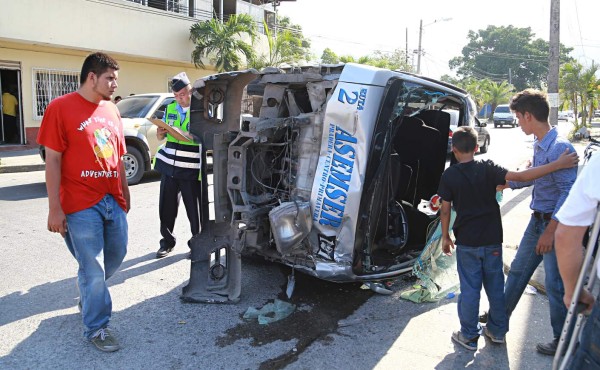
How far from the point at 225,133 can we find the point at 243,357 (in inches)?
72.9

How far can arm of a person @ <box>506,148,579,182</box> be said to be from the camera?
3.14 m

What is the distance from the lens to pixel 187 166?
485cm

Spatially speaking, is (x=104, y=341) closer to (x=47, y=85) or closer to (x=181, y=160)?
(x=181, y=160)

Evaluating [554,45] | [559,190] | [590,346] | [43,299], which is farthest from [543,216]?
[554,45]

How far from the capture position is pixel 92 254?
323 cm

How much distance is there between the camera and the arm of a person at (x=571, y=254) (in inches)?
76.0

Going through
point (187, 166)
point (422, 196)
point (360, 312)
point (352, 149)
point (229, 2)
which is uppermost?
point (229, 2)

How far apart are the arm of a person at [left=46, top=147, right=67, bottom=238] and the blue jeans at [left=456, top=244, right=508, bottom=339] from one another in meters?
2.68

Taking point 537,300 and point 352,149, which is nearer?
point 352,149

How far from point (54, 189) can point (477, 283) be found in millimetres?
2878

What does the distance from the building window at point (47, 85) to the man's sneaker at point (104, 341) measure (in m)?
13.7

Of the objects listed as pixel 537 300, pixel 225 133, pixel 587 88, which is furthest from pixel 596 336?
pixel 587 88

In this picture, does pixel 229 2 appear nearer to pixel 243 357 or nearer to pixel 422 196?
pixel 422 196

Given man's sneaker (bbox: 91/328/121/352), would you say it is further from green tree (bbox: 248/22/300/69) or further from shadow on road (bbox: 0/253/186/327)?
green tree (bbox: 248/22/300/69)
